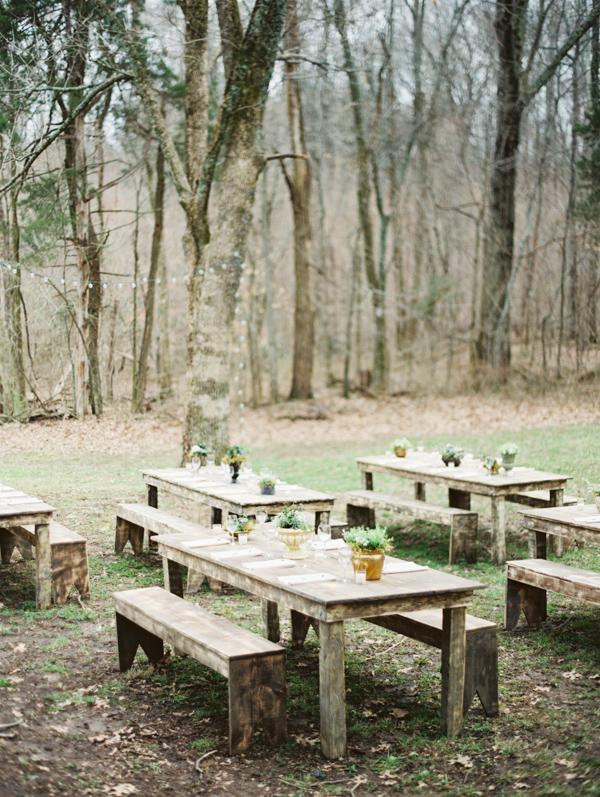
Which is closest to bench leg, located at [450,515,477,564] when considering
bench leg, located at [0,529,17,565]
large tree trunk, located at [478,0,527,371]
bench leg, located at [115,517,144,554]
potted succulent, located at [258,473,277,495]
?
potted succulent, located at [258,473,277,495]

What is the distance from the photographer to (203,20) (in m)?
10.5

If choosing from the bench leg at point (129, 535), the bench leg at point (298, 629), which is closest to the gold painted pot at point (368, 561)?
the bench leg at point (298, 629)

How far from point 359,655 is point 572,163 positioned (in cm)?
1075

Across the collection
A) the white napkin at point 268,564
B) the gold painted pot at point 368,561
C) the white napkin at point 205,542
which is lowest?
the white napkin at point 205,542

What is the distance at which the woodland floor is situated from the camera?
3.82 meters

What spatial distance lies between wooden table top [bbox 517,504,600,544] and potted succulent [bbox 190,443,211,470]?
3.33 metres

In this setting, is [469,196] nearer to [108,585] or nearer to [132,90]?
[132,90]

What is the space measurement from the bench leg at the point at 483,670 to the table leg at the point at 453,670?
0.17 meters

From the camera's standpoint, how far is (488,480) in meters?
7.65

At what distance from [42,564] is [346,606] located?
10.7 feet

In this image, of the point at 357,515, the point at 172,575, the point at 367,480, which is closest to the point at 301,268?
the point at 367,480

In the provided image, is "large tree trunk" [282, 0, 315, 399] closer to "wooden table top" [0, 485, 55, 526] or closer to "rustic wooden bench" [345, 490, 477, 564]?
"rustic wooden bench" [345, 490, 477, 564]

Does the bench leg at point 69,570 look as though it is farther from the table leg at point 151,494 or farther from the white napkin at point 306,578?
the white napkin at point 306,578

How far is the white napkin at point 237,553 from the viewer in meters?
4.95
